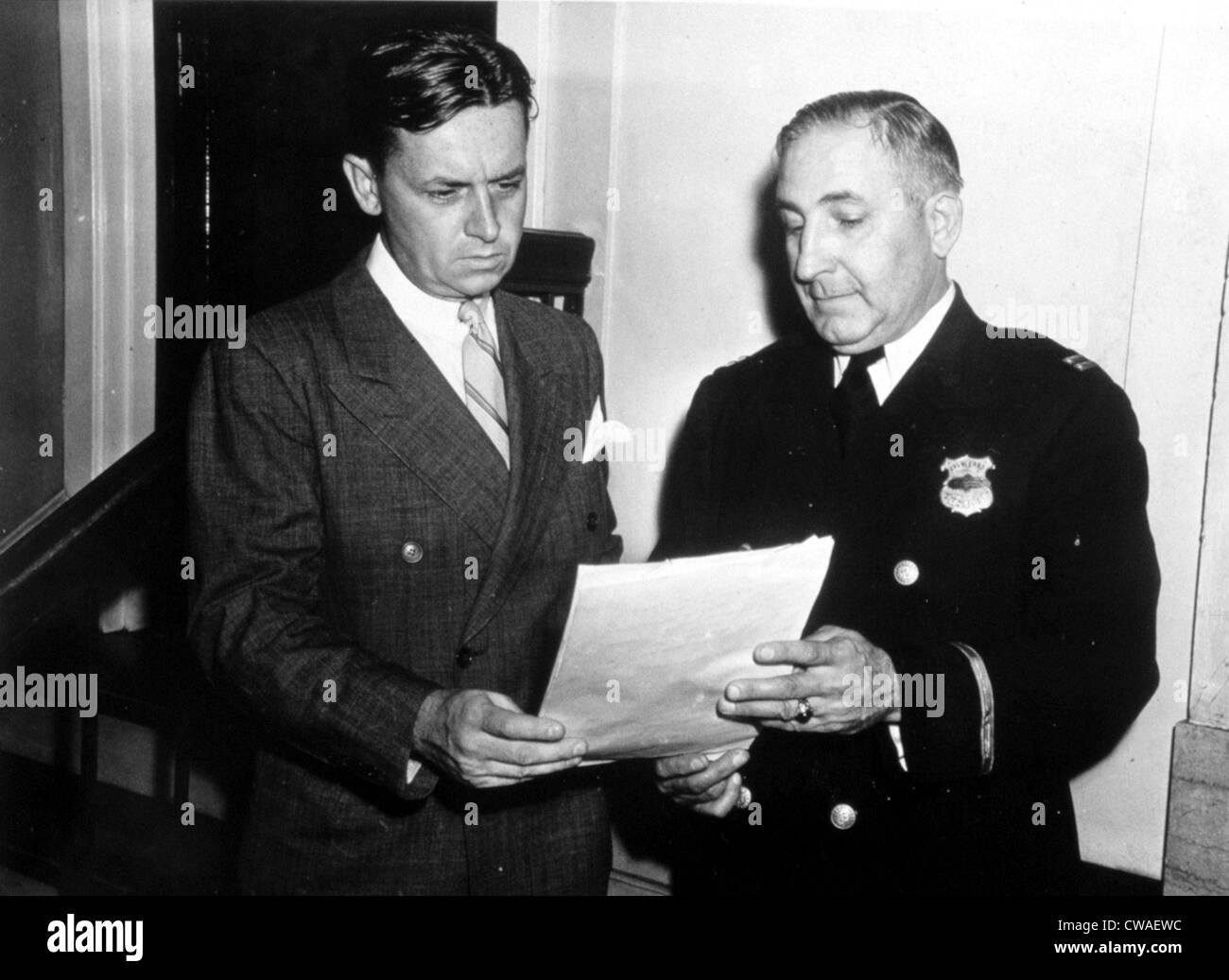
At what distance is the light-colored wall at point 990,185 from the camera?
1.94 m

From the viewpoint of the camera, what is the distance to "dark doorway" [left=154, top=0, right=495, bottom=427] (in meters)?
3.52

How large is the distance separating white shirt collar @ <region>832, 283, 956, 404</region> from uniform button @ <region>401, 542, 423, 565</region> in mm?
756

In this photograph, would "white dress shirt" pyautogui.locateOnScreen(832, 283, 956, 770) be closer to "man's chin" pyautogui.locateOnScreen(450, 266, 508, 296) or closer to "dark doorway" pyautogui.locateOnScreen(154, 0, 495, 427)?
"man's chin" pyautogui.locateOnScreen(450, 266, 508, 296)

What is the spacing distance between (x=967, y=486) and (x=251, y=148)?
9.59 ft

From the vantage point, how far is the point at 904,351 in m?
1.66

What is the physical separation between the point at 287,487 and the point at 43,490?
2.71 meters

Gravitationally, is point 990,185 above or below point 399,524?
above

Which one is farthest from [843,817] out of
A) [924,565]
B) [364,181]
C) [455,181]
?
[364,181]

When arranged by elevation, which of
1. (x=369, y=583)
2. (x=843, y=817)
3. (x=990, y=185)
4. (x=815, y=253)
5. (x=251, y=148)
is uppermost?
(x=251, y=148)

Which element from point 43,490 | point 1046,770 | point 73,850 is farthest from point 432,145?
point 43,490

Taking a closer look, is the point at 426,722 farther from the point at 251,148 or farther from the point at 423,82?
the point at 251,148

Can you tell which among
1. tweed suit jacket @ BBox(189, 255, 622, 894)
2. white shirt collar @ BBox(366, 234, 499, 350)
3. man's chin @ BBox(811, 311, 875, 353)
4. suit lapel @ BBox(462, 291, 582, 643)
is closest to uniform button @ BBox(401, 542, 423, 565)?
tweed suit jacket @ BBox(189, 255, 622, 894)

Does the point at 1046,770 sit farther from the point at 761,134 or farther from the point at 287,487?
the point at 761,134

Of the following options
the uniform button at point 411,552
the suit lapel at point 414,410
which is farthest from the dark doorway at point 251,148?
the uniform button at point 411,552
